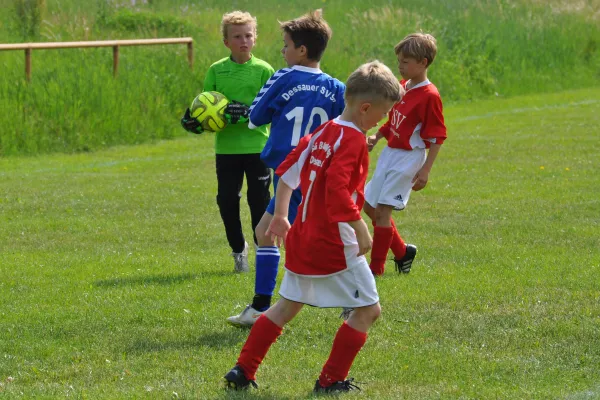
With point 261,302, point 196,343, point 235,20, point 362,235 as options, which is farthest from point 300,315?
point 235,20

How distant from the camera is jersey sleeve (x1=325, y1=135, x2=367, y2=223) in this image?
464cm

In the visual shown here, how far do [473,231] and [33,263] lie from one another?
405cm

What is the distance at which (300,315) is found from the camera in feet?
21.6

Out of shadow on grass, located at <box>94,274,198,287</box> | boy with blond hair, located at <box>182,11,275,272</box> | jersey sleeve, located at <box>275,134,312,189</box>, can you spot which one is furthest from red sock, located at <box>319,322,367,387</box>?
shadow on grass, located at <box>94,274,198,287</box>

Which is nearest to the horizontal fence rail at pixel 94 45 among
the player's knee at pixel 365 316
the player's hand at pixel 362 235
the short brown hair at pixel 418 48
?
the short brown hair at pixel 418 48

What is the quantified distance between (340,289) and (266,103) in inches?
68.9

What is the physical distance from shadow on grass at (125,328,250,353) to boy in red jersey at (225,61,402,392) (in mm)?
1000

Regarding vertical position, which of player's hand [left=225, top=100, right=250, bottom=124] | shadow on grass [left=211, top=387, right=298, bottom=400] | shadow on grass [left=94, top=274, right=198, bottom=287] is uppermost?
player's hand [left=225, top=100, right=250, bottom=124]

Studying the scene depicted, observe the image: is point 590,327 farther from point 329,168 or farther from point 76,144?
point 76,144

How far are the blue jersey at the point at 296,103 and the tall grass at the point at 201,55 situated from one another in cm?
1093

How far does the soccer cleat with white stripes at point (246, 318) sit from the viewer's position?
20.5 ft

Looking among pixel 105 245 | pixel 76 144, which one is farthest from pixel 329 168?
pixel 76 144

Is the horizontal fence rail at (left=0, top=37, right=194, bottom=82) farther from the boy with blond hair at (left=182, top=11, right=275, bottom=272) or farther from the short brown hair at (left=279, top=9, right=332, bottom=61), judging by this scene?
the short brown hair at (left=279, top=9, right=332, bottom=61)

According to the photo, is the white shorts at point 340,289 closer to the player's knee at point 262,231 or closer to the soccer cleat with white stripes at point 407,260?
the player's knee at point 262,231
